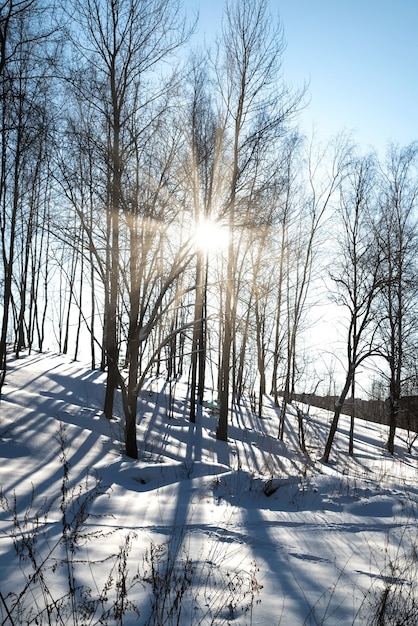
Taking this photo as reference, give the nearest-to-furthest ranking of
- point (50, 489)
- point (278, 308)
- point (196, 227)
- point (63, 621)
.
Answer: point (63, 621) → point (50, 489) → point (196, 227) → point (278, 308)

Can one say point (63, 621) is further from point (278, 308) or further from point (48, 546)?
point (278, 308)

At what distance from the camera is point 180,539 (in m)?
3.86

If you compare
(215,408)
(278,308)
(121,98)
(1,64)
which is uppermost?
(121,98)

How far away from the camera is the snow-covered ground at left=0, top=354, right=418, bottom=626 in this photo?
264cm

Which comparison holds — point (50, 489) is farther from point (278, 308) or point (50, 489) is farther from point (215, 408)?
point (278, 308)

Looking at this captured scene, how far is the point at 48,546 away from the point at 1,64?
605 centimetres

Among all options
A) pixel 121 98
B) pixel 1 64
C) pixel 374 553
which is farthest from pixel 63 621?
pixel 121 98

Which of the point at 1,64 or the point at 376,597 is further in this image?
the point at 1,64

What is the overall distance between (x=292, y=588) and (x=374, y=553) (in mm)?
1248

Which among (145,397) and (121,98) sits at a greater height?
(121,98)

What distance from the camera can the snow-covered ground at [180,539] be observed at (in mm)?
2637

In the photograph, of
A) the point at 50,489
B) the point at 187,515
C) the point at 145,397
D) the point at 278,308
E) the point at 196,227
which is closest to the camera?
the point at 187,515

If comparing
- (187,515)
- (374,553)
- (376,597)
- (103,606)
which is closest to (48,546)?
(103,606)

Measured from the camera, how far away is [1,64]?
18.8 ft
